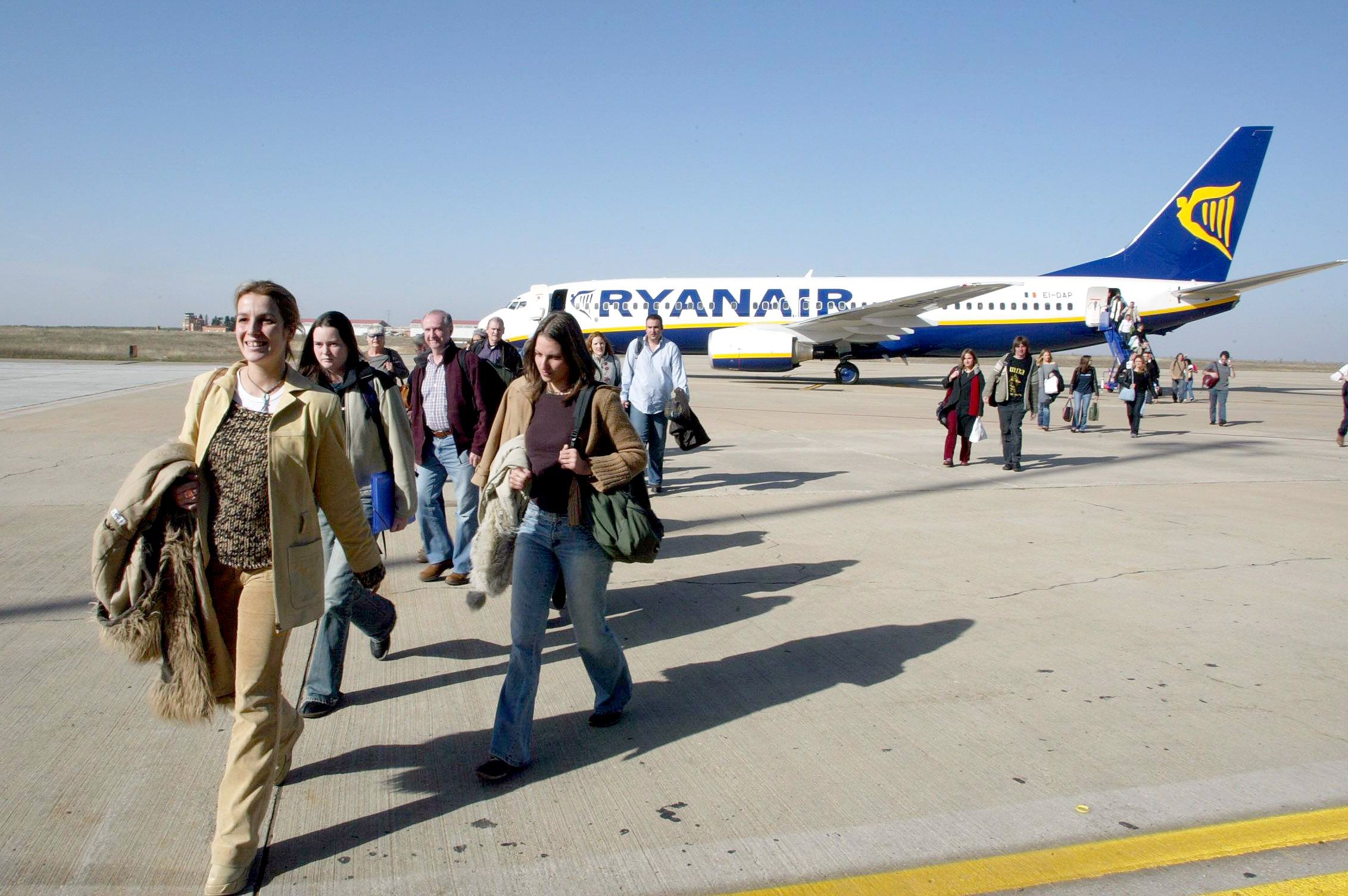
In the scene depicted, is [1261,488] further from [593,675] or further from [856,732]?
[593,675]

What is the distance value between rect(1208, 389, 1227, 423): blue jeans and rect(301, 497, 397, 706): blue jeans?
1729cm

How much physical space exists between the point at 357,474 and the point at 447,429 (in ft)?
5.03

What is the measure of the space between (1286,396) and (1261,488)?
19.9 meters

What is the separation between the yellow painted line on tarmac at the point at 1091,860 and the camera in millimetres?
2793

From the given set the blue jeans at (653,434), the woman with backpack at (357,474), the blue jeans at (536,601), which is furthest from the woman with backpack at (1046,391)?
the blue jeans at (536,601)

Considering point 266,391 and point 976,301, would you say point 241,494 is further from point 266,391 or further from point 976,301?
point 976,301

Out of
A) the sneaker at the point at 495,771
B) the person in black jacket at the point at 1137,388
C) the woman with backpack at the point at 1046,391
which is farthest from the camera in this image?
the woman with backpack at the point at 1046,391

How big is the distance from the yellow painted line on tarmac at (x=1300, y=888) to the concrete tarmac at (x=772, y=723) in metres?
0.07

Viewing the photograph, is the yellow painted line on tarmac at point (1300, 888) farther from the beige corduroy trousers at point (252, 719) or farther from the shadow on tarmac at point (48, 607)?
the shadow on tarmac at point (48, 607)

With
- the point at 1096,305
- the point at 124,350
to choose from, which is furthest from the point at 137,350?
the point at 1096,305

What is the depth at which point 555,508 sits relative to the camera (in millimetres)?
3512

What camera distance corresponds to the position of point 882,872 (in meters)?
2.87

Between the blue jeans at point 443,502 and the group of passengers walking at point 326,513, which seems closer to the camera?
the group of passengers walking at point 326,513

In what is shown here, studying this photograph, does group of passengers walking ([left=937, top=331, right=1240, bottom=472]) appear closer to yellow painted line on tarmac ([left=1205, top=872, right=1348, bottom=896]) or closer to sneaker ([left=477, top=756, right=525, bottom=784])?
yellow painted line on tarmac ([left=1205, top=872, right=1348, bottom=896])
